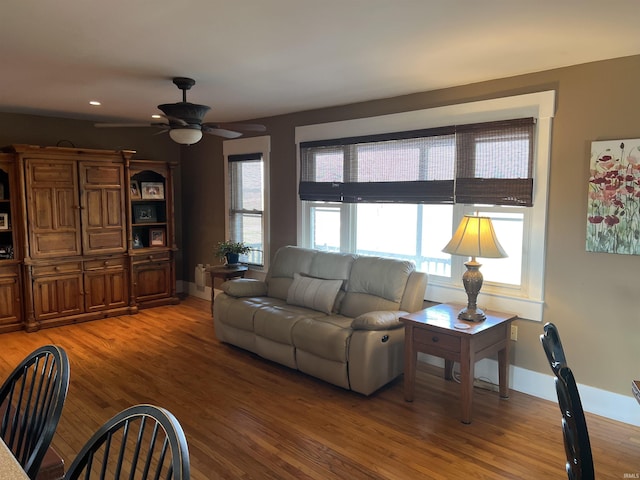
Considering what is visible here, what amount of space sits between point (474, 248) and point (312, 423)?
1647 mm

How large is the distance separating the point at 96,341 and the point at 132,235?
1727 mm

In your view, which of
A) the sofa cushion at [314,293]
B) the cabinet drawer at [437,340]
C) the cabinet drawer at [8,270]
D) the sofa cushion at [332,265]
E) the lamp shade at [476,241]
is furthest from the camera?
the cabinet drawer at [8,270]

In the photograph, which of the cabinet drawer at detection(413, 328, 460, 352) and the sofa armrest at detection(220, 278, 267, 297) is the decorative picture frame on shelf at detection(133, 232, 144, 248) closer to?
the sofa armrest at detection(220, 278, 267, 297)

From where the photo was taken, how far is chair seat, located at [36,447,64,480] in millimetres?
1412

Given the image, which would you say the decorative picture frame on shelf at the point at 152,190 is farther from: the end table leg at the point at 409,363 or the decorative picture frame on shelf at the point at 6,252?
the end table leg at the point at 409,363

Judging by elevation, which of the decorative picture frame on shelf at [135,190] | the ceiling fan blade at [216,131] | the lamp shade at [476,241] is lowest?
the lamp shade at [476,241]

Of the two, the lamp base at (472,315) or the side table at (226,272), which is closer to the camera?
the lamp base at (472,315)

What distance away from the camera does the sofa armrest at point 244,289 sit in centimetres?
465

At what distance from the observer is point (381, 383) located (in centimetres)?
355

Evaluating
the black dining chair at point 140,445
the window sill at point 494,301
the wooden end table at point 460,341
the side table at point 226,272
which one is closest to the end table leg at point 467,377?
the wooden end table at point 460,341

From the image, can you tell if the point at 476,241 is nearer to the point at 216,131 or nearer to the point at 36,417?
the point at 216,131

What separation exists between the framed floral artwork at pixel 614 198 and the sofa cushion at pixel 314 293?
2.05 metres

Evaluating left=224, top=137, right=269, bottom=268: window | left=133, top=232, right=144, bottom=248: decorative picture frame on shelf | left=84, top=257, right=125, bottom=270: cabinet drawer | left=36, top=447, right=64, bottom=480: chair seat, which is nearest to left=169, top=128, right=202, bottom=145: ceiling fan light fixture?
left=224, top=137, right=269, bottom=268: window

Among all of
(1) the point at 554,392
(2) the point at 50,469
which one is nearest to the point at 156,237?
(1) the point at 554,392
